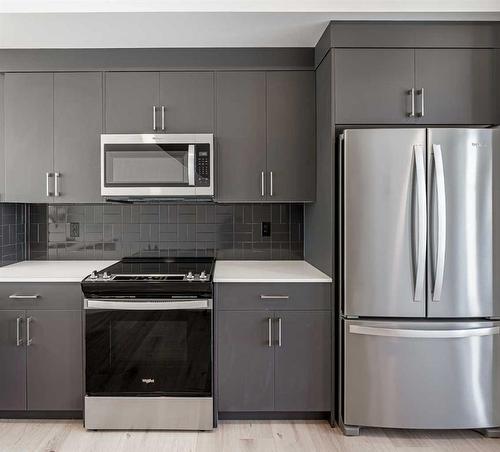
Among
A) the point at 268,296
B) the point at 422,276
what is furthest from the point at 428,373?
the point at 268,296

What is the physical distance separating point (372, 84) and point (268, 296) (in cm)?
136

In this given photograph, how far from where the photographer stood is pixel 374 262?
94.3 inches

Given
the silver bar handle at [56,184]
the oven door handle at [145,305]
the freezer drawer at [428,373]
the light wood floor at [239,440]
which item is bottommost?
the light wood floor at [239,440]

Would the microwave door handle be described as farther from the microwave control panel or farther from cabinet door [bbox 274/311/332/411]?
cabinet door [bbox 274/311/332/411]

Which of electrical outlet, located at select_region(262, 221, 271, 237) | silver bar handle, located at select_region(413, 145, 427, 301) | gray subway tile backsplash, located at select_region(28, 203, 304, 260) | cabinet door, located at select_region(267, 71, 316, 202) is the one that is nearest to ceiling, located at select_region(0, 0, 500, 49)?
cabinet door, located at select_region(267, 71, 316, 202)

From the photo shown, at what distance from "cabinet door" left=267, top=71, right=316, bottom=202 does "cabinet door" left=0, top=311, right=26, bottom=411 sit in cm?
174

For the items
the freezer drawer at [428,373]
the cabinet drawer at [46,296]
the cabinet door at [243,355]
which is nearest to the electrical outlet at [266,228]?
the cabinet door at [243,355]

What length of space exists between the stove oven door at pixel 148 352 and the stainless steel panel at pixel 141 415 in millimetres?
45

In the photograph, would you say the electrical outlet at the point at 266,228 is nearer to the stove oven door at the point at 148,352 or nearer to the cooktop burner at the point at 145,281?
the cooktop burner at the point at 145,281

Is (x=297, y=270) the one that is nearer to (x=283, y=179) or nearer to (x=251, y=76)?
(x=283, y=179)

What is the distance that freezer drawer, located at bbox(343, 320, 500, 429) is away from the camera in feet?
7.87

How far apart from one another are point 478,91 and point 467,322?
131 cm

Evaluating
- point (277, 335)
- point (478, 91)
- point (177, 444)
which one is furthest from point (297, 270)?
point (478, 91)

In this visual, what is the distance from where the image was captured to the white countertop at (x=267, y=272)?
8.50 feet
